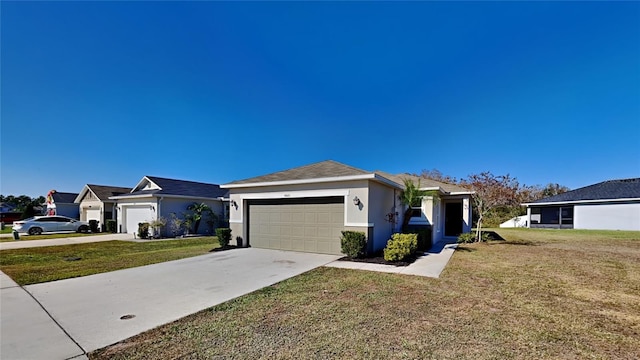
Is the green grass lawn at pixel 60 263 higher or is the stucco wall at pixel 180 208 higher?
the stucco wall at pixel 180 208

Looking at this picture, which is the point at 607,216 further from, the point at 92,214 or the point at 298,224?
the point at 92,214

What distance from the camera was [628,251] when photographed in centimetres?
1190

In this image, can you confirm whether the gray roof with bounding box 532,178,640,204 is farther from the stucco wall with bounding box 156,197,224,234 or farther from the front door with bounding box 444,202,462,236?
the stucco wall with bounding box 156,197,224,234

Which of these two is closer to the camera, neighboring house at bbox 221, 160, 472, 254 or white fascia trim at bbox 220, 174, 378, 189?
white fascia trim at bbox 220, 174, 378, 189

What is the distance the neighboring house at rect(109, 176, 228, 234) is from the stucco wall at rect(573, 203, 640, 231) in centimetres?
3281

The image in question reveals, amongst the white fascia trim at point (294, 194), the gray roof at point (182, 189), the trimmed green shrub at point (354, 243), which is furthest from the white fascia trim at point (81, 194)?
the trimmed green shrub at point (354, 243)

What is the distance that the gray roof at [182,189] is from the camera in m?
20.0

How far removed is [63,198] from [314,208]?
3453 centimetres

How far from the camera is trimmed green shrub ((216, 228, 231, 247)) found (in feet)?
39.4

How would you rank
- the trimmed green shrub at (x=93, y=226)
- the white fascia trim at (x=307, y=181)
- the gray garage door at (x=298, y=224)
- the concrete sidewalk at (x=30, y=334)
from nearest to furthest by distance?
the concrete sidewalk at (x=30, y=334) < the white fascia trim at (x=307, y=181) < the gray garage door at (x=298, y=224) < the trimmed green shrub at (x=93, y=226)

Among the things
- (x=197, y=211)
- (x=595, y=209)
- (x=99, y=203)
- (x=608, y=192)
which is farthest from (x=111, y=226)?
(x=608, y=192)

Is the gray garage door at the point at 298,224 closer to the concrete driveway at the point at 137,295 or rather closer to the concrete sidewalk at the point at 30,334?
the concrete driveway at the point at 137,295

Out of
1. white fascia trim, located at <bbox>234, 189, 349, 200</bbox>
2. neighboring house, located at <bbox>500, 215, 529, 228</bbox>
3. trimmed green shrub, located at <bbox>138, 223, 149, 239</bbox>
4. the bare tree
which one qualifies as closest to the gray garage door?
white fascia trim, located at <bbox>234, 189, 349, 200</bbox>

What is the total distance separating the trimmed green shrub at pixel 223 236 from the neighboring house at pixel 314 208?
2.01 feet
